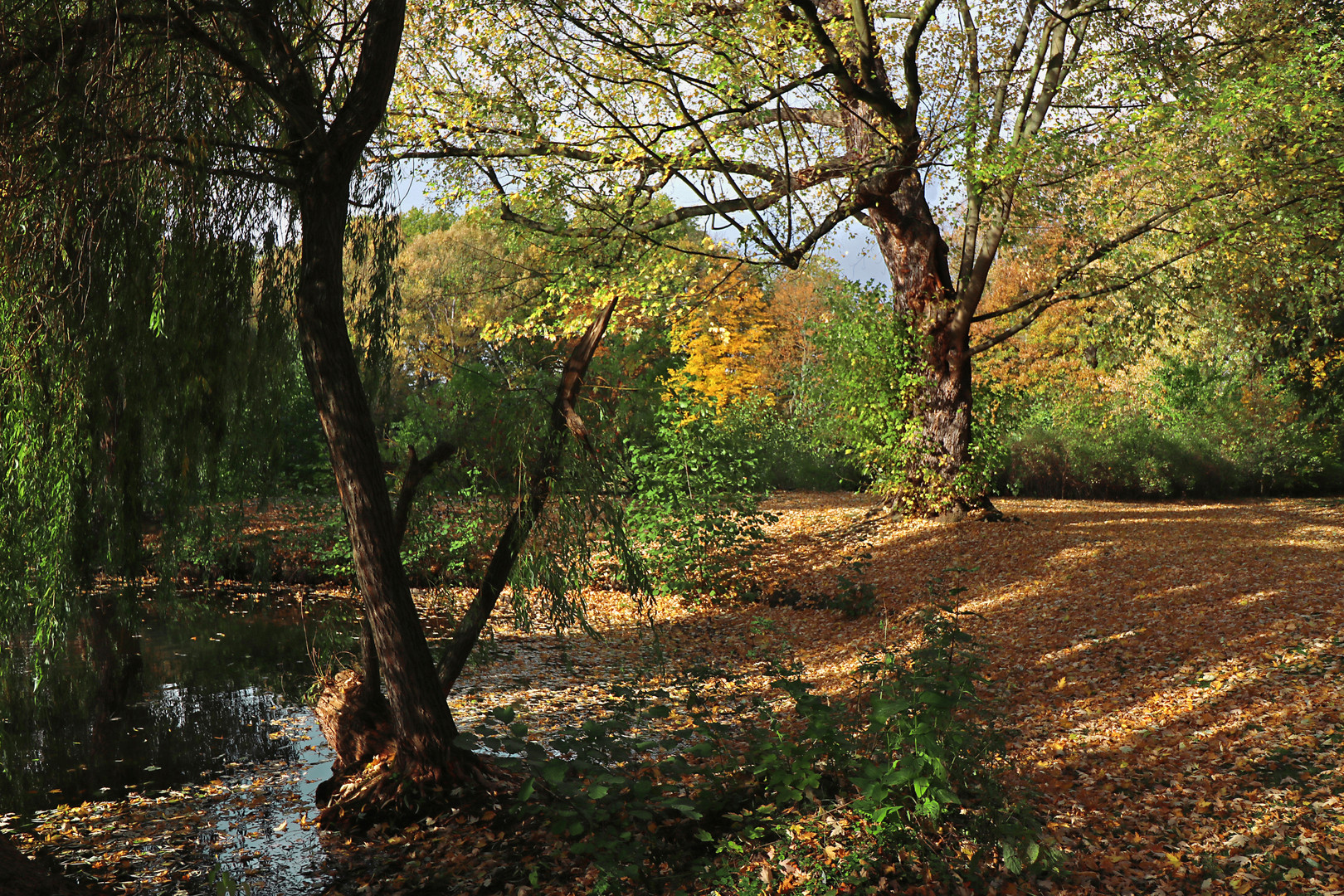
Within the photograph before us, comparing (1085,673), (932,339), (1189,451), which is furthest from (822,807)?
(1189,451)

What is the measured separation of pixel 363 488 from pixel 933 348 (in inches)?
330

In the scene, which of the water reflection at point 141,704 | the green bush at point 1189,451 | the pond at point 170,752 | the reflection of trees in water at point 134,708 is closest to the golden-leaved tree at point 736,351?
the green bush at point 1189,451

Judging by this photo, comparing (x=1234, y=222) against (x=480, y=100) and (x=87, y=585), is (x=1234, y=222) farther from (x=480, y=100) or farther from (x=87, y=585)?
(x=87, y=585)

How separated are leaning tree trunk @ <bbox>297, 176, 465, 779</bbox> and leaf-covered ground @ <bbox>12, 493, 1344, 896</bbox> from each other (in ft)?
1.74

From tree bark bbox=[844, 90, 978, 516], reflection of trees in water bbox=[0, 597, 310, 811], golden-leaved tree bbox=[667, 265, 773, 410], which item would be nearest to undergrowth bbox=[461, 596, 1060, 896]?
reflection of trees in water bbox=[0, 597, 310, 811]

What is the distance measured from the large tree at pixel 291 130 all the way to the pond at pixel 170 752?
1002 mm

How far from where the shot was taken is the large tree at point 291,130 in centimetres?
367

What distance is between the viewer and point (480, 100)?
30.8 ft

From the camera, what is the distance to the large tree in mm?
3666

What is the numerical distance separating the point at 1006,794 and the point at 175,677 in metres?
7.23

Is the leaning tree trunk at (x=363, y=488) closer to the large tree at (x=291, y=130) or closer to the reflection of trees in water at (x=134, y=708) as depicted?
the large tree at (x=291, y=130)

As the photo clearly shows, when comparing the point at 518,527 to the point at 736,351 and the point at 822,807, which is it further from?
the point at 736,351

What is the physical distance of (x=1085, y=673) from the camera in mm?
6441

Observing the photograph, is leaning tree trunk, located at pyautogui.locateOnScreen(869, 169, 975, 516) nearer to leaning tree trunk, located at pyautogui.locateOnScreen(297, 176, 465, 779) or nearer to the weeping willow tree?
leaning tree trunk, located at pyautogui.locateOnScreen(297, 176, 465, 779)
